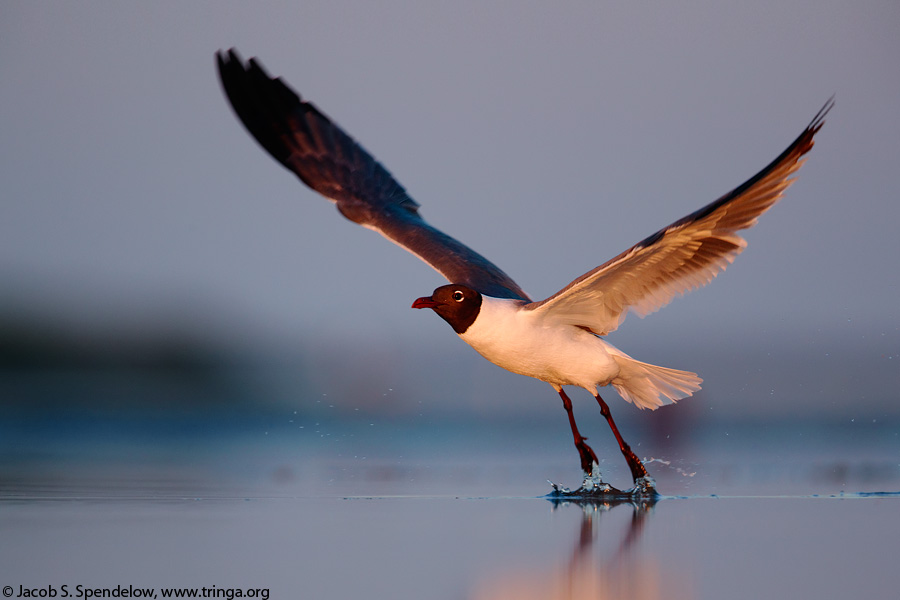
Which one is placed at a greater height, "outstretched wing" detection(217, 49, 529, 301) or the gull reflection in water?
"outstretched wing" detection(217, 49, 529, 301)


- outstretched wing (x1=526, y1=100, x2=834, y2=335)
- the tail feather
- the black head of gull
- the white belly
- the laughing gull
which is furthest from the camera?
the tail feather

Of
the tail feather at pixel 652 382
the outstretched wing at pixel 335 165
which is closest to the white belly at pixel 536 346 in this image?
the tail feather at pixel 652 382

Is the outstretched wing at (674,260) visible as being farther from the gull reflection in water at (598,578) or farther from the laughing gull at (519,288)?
the gull reflection in water at (598,578)

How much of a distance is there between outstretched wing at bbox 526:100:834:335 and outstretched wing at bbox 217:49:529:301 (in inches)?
49.6

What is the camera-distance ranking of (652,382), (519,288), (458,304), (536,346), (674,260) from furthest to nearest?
(519,288) < (652,382) < (458,304) < (536,346) < (674,260)

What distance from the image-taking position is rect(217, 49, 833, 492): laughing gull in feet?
20.7

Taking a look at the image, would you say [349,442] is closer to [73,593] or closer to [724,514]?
[724,514]

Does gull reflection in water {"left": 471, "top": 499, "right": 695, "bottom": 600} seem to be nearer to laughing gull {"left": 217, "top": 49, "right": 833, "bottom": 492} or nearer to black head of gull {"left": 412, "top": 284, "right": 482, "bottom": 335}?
laughing gull {"left": 217, "top": 49, "right": 833, "bottom": 492}

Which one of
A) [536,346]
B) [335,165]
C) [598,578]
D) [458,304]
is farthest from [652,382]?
[598,578]

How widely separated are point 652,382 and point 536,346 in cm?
105

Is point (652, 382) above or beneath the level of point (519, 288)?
beneath

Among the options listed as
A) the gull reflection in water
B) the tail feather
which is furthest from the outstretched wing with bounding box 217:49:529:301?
the gull reflection in water

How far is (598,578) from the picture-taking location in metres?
3.91

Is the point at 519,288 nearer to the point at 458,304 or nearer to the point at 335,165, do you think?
the point at 458,304
